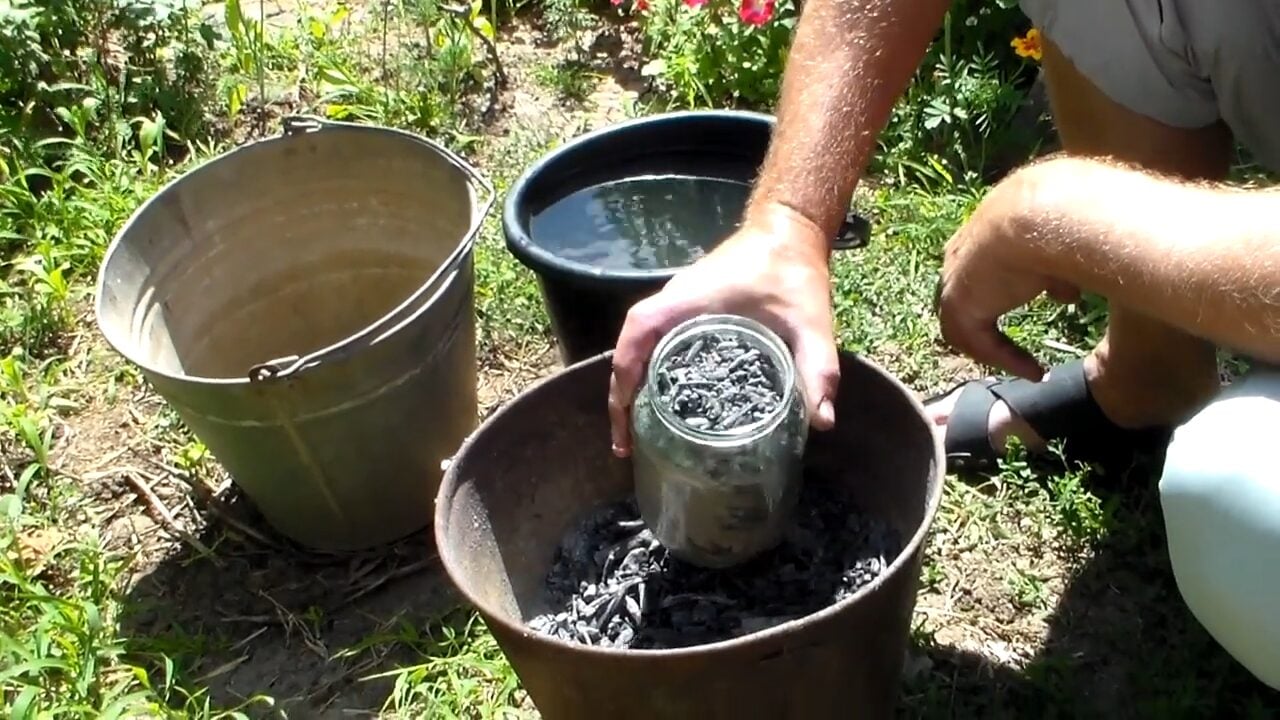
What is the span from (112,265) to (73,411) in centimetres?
58

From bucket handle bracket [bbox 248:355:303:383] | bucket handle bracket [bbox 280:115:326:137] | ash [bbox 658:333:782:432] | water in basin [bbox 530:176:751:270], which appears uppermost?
ash [bbox 658:333:782:432]

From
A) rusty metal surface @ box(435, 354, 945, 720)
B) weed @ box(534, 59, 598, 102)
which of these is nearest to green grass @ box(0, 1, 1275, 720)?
weed @ box(534, 59, 598, 102)

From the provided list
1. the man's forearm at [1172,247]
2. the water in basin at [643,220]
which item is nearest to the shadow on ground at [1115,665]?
the man's forearm at [1172,247]

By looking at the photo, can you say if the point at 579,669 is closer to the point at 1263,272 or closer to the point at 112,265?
the point at 1263,272

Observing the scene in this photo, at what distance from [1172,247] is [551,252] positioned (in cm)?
104

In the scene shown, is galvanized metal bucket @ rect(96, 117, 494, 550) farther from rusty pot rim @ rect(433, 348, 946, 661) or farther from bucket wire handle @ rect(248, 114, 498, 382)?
rusty pot rim @ rect(433, 348, 946, 661)

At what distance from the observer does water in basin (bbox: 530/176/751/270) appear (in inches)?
84.2

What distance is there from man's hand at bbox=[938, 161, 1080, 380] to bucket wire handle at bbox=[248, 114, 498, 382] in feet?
2.19

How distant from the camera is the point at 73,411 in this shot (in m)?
2.42

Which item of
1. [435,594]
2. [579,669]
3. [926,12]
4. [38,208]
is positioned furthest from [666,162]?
[38,208]

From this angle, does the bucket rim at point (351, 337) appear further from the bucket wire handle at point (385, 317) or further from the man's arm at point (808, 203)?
the man's arm at point (808, 203)

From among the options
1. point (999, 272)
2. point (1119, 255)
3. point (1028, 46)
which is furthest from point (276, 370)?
point (1028, 46)

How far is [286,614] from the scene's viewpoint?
6.64 ft

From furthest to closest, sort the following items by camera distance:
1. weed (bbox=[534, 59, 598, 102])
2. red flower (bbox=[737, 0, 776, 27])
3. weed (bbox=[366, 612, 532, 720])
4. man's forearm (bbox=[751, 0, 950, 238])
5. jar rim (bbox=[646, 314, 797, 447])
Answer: weed (bbox=[534, 59, 598, 102])
red flower (bbox=[737, 0, 776, 27])
weed (bbox=[366, 612, 532, 720])
man's forearm (bbox=[751, 0, 950, 238])
jar rim (bbox=[646, 314, 797, 447])
